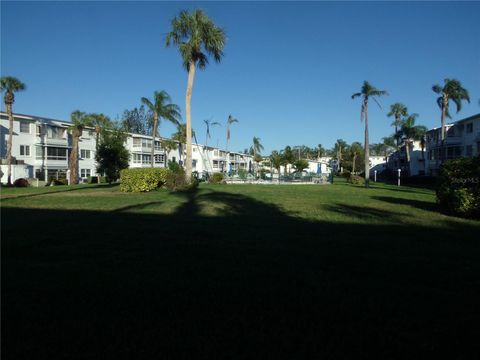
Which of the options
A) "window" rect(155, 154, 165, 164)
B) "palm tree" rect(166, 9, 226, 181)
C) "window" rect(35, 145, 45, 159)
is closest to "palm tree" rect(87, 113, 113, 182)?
"window" rect(35, 145, 45, 159)

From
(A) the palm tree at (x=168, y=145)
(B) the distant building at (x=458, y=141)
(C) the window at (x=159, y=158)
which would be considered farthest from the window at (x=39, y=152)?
(B) the distant building at (x=458, y=141)

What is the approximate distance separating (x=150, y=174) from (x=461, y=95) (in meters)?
43.0

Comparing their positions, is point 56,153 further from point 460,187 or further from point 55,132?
point 460,187

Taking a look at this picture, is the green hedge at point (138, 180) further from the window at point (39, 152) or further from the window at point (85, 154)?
the window at point (85, 154)

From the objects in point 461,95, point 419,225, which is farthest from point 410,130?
point 419,225

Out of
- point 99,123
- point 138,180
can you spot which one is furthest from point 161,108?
point 138,180

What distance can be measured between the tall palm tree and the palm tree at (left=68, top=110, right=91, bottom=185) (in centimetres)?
4720

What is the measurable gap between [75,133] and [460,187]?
48.5 m

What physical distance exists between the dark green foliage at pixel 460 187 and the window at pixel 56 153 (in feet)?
171

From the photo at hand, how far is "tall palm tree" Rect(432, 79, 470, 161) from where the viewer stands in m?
49.5

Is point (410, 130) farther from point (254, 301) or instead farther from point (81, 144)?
point (254, 301)

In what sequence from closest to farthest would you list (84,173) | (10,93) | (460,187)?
(460,187), (10,93), (84,173)

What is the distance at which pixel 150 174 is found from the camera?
26172 mm

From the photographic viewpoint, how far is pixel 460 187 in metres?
13.7
